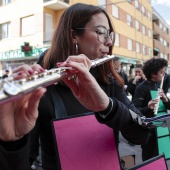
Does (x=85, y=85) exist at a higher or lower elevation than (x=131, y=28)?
lower

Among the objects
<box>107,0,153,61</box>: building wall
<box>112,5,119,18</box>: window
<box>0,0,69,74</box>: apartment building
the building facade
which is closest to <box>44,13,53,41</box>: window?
<box>0,0,69,74</box>: apartment building

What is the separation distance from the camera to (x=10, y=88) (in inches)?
17.8

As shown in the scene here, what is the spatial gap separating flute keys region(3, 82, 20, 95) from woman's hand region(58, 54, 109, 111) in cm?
28

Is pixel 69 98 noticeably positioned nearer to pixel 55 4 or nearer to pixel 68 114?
pixel 68 114

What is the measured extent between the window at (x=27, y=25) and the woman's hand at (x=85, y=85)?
12020 mm

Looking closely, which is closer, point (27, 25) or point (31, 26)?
point (31, 26)

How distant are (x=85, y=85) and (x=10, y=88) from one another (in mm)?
386

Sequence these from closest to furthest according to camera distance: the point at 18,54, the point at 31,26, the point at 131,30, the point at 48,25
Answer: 1. the point at 48,25
2. the point at 18,54
3. the point at 31,26
4. the point at 131,30

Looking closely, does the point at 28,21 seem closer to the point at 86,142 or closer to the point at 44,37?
the point at 44,37

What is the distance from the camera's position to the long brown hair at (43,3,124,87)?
3.64 feet

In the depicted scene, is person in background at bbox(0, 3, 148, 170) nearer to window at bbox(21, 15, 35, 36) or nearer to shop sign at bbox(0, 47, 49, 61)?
shop sign at bbox(0, 47, 49, 61)

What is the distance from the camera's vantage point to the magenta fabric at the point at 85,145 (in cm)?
89

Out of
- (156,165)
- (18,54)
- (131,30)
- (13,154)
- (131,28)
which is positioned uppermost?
(131,28)

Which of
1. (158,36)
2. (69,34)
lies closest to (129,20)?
(158,36)
